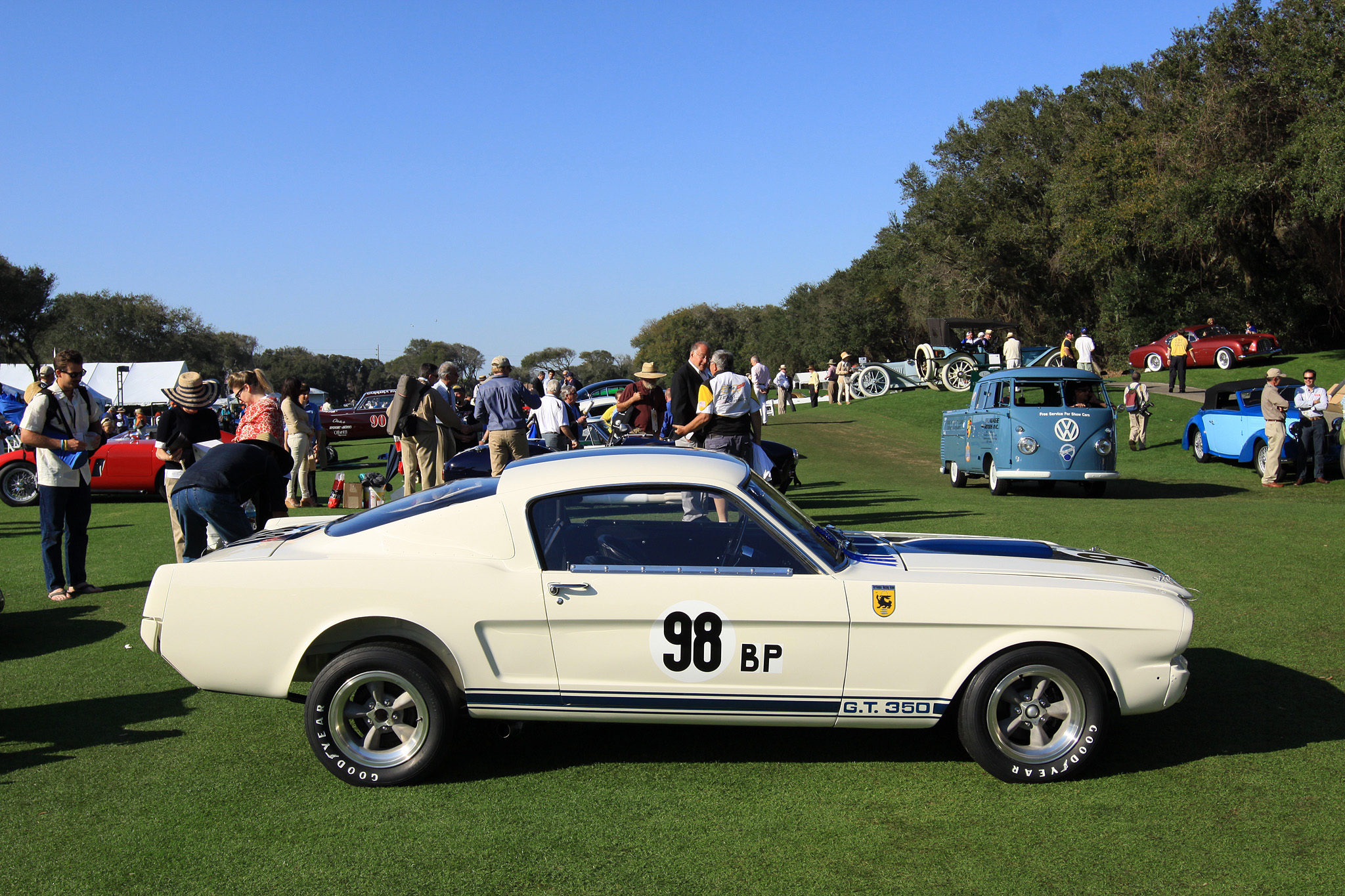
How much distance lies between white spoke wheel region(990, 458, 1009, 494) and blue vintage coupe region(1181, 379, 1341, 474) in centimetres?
453

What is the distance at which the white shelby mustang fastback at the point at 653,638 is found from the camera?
3902 millimetres

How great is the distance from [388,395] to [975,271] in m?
30.3

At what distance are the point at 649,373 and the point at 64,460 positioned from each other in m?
7.80

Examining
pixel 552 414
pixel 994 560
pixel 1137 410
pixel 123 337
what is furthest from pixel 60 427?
pixel 123 337

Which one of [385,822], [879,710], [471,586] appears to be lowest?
[385,822]

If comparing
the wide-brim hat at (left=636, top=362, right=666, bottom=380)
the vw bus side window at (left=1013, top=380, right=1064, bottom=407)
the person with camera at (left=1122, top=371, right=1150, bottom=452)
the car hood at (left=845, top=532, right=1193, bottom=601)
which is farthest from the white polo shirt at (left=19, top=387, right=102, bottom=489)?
the person with camera at (left=1122, top=371, right=1150, bottom=452)

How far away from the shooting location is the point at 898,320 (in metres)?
73.4

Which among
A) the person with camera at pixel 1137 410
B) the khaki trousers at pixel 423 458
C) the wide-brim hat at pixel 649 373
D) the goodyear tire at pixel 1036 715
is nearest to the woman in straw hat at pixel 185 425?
the khaki trousers at pixel 423 458

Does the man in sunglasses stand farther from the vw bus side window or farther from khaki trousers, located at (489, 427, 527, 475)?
the vw bus side window

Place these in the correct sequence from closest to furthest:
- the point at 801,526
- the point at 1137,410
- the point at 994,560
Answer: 1. the point at 801,526
2. the point at 994,560
3. the point at 1137,410

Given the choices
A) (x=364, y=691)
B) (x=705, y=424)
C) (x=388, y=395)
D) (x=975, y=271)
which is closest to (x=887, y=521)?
(x=705, y=424)

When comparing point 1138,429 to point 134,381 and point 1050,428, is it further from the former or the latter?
point 134,381

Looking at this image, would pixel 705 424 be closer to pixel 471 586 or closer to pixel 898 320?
pixel 471 586

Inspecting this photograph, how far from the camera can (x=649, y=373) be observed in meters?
13.6
